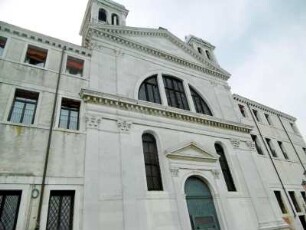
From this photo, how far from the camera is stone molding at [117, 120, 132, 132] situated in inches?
456

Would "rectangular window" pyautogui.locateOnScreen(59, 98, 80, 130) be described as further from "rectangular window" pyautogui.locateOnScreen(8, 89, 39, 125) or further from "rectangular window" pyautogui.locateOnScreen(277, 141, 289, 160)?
"rectangular window" pyautogui.locateOnScreen(277, 141, 289, 160)

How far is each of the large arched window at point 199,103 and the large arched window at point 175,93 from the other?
105 centimetres

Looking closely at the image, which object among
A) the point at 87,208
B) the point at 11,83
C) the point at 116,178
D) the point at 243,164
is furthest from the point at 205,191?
the point at 11,83

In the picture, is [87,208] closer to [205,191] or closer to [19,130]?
[19,130]

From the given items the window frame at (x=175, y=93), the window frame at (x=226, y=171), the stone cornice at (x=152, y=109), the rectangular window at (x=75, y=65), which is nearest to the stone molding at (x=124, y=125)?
the stone cornice at (x=152, y=109)

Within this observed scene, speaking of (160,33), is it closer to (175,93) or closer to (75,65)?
(175,93)

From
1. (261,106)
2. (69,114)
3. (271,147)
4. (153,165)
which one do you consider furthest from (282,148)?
(69,114)

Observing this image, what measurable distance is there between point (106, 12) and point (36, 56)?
8.39 metres

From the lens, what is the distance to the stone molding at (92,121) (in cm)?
1073

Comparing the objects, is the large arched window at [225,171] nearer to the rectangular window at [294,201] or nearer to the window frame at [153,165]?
the window frame at [153,165]

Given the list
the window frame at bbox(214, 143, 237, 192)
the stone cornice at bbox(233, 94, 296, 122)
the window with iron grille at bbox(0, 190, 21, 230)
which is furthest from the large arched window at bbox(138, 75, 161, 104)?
the stone cornice at bbox(233, 94, 296, 122)

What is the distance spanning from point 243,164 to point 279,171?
5822mm

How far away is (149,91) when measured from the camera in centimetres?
1472

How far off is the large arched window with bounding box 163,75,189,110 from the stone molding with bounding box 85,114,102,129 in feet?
18.4
